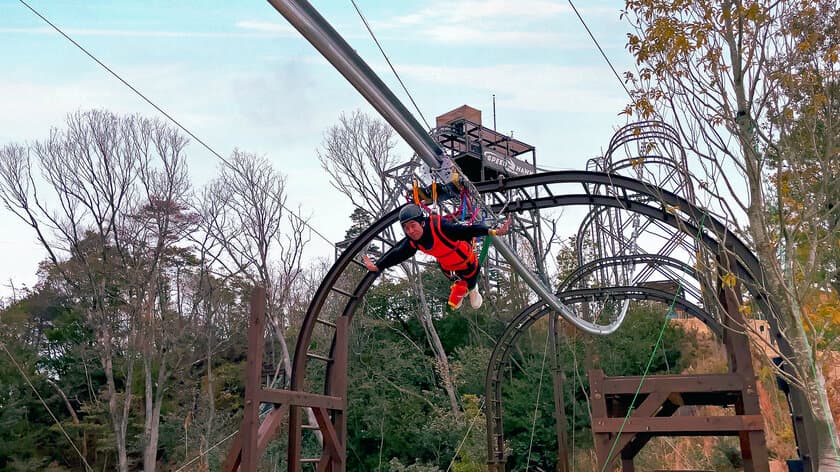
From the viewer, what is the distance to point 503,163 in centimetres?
1631

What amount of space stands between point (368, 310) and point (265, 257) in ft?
11.9

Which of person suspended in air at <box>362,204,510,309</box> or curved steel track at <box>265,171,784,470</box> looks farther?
curved steel track at <box>265,171,784,470</box>

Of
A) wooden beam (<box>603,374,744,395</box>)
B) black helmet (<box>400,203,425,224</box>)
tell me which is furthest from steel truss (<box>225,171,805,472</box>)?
black helmet (<box>400,203,425,224</box>)

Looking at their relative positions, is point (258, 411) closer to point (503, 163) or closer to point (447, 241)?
point (447, 241)

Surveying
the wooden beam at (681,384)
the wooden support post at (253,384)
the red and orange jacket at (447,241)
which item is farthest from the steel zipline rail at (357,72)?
the wooden beam at (681,384)

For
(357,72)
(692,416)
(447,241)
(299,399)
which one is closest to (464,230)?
(447,241)

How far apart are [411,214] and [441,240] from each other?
34 centimetres

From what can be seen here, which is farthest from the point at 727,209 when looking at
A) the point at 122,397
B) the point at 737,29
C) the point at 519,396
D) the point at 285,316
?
the point at 122,397

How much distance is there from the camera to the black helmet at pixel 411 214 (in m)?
5.20

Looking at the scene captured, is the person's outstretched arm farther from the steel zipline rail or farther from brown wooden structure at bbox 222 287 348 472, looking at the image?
brown wooden structure at bbox 222 287 348 472

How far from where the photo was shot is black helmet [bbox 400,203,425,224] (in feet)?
17.0

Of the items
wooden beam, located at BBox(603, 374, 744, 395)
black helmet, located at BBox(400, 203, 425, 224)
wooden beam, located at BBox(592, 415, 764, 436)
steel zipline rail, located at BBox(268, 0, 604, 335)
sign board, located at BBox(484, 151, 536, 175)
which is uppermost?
sign board, located at BBox(484, 151, 536, 175)

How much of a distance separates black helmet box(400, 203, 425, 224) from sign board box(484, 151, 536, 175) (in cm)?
1049

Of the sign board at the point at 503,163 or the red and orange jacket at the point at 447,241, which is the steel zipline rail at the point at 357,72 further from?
the sign board at the point at 503,163
